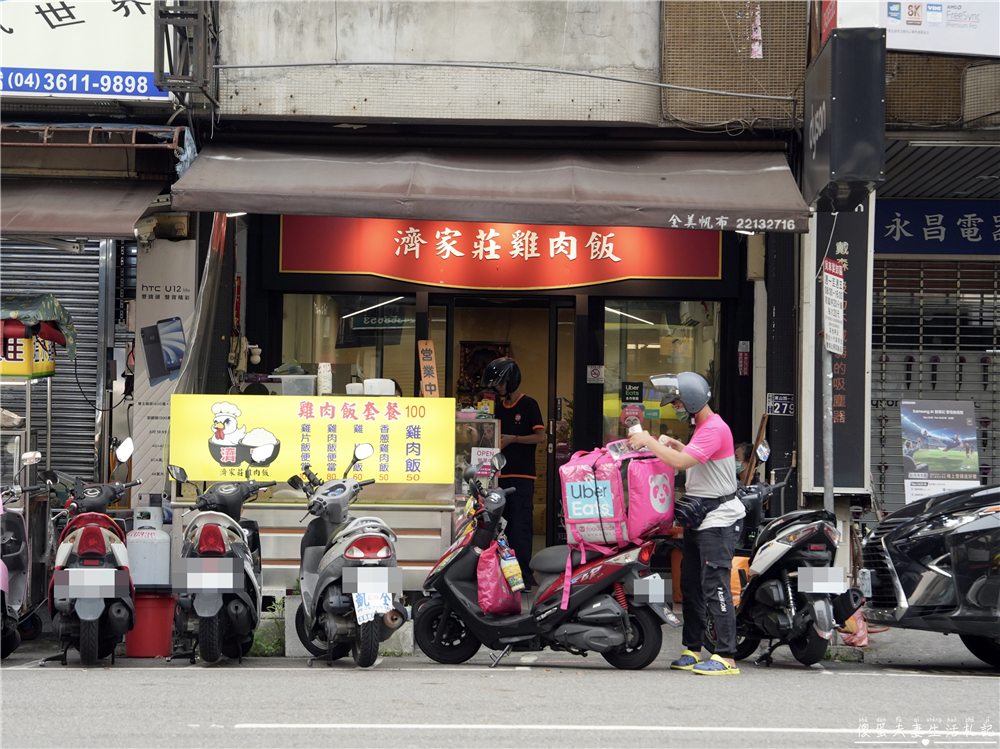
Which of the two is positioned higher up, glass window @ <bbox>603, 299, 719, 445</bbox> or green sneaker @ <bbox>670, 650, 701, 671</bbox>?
glass window @ <bbox>603, 299, 719, 445</bbox>

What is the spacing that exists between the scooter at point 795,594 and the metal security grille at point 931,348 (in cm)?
481

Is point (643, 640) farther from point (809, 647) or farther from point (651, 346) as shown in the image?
point (651, 346)

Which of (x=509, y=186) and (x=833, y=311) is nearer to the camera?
(x=833, y=311)

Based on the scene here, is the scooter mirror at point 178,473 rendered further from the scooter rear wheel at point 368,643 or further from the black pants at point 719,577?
the black pants at point 719,577

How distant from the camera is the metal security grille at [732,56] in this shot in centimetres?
989

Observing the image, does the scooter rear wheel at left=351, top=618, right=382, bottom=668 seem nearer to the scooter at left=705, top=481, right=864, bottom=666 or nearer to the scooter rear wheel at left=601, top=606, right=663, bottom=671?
the scooter rear wheel at left=601, top=606, right=663, bottom=671

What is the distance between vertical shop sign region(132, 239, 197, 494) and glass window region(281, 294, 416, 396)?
1.44 metres

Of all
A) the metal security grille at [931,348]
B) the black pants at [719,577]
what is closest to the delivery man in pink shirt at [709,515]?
the black pants at [719,577]

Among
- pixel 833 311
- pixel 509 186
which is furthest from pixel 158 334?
pixel 833 311

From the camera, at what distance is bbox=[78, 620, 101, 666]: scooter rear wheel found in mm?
7223

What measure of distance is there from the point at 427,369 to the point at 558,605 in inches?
151

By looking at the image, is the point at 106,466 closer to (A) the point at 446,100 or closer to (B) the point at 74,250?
(B) the point at 74,250

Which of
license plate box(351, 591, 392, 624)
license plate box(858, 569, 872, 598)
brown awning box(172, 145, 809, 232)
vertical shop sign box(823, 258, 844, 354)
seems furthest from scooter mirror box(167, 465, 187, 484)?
vertical shop sign box(823, 258, 844, 354)

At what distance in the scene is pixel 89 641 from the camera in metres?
7.25
